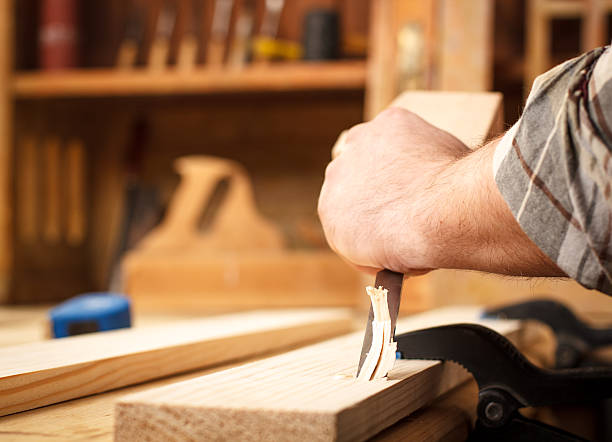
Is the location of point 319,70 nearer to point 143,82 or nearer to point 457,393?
point 143,82

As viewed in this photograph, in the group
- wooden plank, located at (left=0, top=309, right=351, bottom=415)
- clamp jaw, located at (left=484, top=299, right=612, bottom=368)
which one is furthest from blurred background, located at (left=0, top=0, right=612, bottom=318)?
wooden plank, located at (left=0, top=309, right=351, bottom=415)

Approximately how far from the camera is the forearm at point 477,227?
1.47 feet

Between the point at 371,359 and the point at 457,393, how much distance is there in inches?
6.8

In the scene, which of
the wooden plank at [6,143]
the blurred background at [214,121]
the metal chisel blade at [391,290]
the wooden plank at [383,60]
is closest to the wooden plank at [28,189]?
the blurred background at [214,121]

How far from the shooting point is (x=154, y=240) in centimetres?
166

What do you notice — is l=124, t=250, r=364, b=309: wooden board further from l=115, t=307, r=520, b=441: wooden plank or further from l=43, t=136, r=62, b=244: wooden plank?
l=115, t=307, r=520, b=441: wooden plank

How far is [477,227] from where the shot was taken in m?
0.47

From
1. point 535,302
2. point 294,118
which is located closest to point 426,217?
point 535,302

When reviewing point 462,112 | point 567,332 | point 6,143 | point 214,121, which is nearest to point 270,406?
point 462,112

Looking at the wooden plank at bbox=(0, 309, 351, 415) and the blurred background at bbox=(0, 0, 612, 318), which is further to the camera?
the blurred background at bbox=(0, 0, 612, 318)

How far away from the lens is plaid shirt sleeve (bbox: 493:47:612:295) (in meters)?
0.39

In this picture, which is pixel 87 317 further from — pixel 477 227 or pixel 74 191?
pixel 74 191

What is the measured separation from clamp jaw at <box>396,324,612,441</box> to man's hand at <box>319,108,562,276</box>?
7 cm

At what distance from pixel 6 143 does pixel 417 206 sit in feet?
4.60
